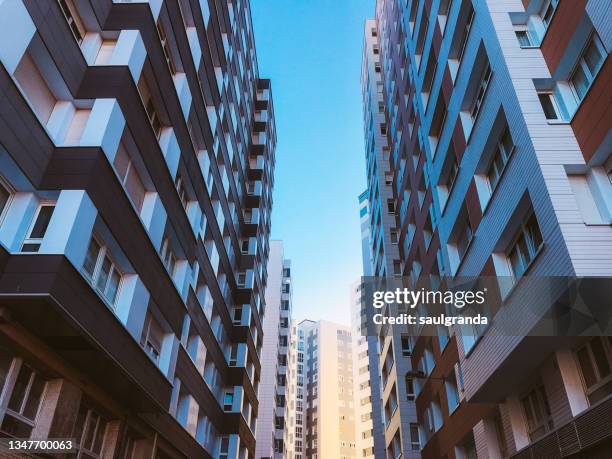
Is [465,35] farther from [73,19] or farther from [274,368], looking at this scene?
[274,368]

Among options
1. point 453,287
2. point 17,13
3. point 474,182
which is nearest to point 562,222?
point 474,182

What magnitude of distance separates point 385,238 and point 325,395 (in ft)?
283

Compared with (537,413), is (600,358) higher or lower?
higher

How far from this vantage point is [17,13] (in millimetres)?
11406

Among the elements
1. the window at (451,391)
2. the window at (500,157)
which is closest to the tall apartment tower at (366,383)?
the window at (451,391)

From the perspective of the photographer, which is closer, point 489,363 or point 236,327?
point 489,363

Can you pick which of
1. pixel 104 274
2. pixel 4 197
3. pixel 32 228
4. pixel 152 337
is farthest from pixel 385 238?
pixel 4 197

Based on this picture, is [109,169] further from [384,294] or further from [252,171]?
[252,171]

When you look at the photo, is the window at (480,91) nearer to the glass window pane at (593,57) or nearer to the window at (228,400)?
the glass window pane at (593,57)

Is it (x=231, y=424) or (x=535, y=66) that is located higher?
(x=535, y=66)

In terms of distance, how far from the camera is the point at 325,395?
405 feet

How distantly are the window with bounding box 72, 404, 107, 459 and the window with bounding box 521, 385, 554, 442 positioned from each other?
42.0ft

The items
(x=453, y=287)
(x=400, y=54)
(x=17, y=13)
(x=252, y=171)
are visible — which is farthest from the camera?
(x=252, y=171)

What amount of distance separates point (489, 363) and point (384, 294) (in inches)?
785
